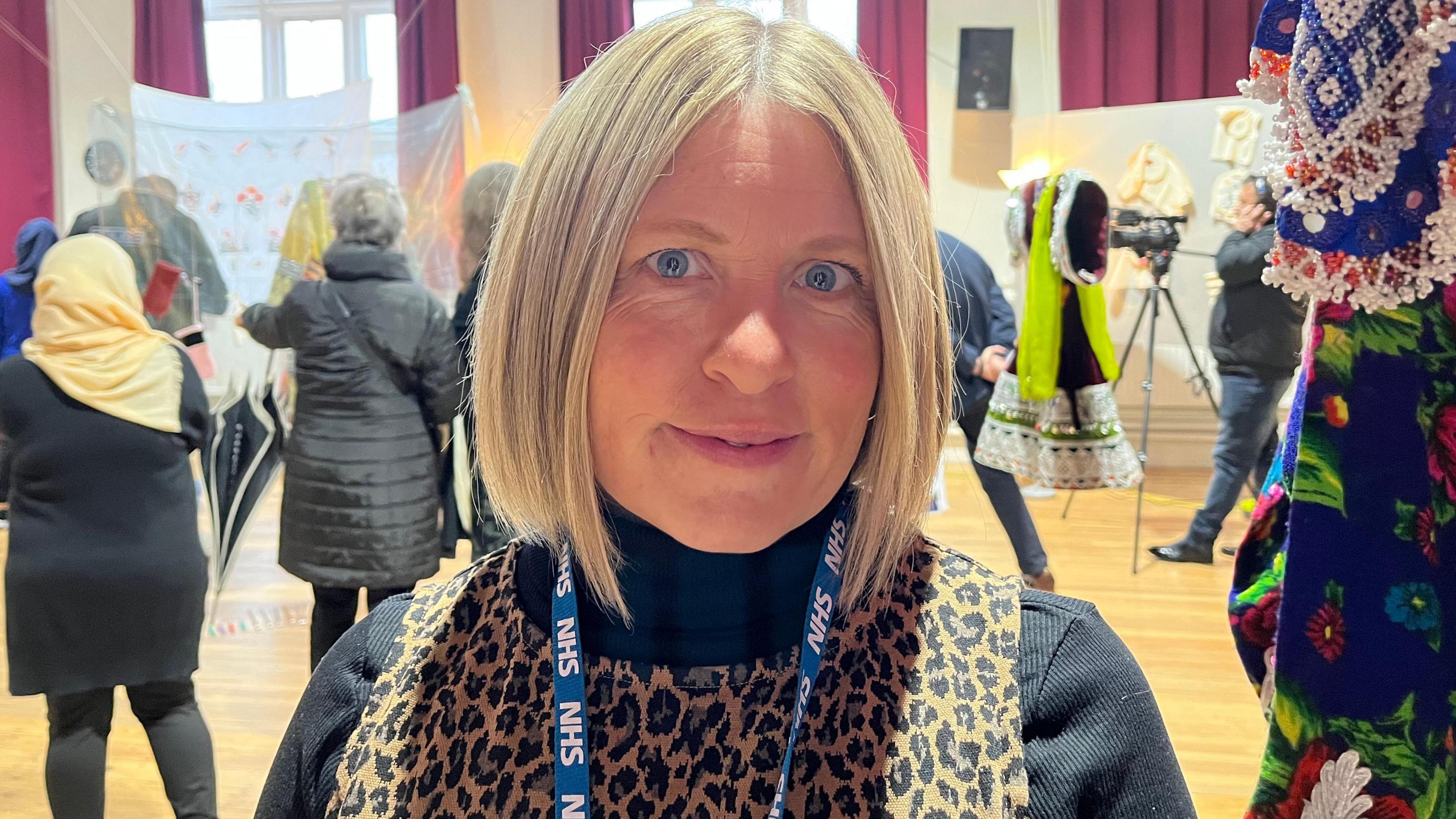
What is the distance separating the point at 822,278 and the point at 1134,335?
88.2 inches

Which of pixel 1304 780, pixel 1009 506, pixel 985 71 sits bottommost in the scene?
pixel 1009 506

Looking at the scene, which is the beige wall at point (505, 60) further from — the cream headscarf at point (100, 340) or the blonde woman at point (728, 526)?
the blonde woman at point (728, 526)

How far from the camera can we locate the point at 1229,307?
2.85 meters

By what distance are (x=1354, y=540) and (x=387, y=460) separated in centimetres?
174

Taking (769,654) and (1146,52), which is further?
(1146,52)

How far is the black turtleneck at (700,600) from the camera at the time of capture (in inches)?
27.1

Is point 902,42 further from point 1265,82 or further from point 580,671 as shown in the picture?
point 580,671

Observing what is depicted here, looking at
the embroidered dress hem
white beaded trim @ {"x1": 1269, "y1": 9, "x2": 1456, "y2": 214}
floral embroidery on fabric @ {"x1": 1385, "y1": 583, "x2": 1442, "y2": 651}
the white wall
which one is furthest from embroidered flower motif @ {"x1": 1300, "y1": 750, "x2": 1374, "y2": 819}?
the embroidered dress hem

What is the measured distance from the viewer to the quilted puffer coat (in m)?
2.04

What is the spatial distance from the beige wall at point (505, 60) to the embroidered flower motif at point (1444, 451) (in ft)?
4.73

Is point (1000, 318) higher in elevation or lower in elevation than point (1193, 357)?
higher

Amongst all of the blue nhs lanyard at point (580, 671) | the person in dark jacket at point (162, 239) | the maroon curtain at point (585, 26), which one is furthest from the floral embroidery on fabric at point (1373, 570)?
the person in dark jacket at point (162, 239)

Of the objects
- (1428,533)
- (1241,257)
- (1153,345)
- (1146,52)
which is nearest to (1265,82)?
(1428,533)

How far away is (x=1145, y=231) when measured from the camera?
8.52ft
